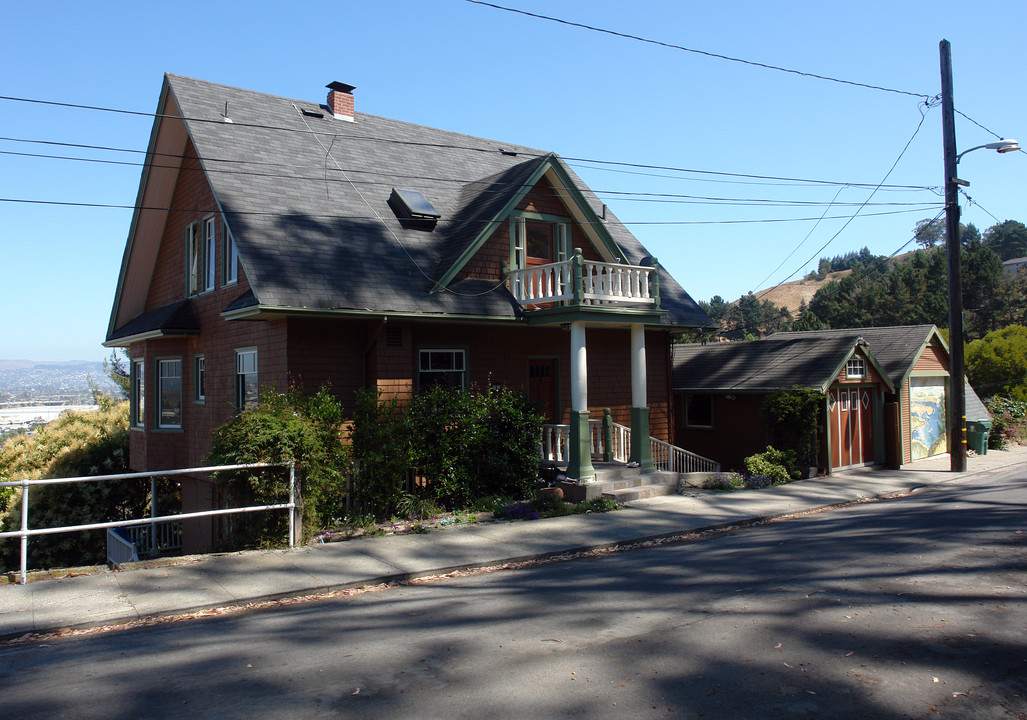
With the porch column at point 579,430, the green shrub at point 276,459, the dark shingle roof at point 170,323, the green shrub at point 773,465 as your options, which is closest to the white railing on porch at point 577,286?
the porch column at point 579,430

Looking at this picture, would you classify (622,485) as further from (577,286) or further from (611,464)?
(577,286)

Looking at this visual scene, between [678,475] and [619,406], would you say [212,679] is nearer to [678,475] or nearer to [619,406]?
[678,475]

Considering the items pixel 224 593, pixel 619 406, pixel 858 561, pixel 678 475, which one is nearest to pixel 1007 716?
pixel 858 561

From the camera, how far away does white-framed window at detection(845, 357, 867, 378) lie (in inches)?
805

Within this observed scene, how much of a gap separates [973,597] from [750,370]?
47.7 ft

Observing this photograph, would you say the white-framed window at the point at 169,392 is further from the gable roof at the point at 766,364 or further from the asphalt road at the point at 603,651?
the gable roof at the point at 766,364

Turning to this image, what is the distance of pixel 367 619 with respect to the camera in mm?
7531

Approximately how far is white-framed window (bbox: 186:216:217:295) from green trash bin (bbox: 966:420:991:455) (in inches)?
1005

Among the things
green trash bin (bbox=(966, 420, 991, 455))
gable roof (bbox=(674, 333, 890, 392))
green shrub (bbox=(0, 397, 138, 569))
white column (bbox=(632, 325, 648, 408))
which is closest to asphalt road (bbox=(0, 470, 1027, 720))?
white column (bbox=(632, 325, 648, 408))

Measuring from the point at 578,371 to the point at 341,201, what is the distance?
6.57 metres

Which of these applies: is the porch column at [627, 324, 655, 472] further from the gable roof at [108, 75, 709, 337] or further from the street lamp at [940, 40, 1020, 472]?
the street lamp at [940, 40, 1020, 472]

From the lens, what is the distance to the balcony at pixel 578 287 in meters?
15.6

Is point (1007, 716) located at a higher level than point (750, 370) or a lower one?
lower

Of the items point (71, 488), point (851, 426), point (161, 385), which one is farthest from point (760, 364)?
point (71, 488)
